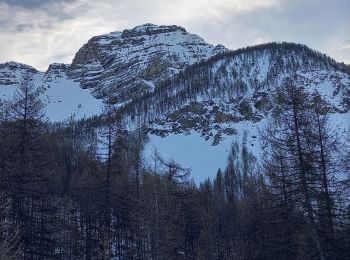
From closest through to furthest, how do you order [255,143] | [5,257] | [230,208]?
[5,257] < [230,208] < [255,143]

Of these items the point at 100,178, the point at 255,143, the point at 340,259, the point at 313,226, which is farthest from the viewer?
the point at 255,143

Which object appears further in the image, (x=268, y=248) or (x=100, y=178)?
(x=268, y=248)

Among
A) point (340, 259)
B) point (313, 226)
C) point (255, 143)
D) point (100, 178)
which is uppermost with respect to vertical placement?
point (255, 143)

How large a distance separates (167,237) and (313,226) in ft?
49.6

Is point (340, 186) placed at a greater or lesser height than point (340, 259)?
greater

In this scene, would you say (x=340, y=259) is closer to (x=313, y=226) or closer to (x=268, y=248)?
(x=313, y=226)

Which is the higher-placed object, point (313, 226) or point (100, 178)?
point (100, 178)

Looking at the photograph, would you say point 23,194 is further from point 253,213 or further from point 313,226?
point 253,213

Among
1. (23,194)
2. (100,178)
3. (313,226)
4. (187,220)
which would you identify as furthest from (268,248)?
(23,194)

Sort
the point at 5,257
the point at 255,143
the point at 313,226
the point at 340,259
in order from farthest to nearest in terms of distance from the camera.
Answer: the point at 255,143 → the point at 340,259 → the point at 313,226 → the point at 5,257

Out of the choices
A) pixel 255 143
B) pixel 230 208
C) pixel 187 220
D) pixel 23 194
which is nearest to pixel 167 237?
pixel 187 220

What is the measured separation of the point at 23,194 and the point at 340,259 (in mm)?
16869

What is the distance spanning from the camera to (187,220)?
44.0m

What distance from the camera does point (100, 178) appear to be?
1325 inches
